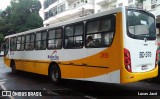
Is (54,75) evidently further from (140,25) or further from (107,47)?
(140,25)

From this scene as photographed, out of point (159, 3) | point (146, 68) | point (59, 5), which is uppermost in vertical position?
point (59, 5)

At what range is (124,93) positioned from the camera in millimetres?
8609

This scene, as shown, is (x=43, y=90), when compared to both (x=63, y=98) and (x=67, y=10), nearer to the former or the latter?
(x=63, y=98)

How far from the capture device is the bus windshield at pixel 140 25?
775 centimetres

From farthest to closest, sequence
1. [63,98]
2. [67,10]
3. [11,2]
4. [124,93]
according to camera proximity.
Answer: [11,2] < [67,10] < [124,93] < [63,98]

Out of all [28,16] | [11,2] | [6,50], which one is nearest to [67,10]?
[28,16]

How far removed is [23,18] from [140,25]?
1545 inches

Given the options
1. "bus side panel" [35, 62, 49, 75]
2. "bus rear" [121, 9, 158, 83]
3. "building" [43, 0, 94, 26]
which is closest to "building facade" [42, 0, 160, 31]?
"building" [43, 0, 94, 26]

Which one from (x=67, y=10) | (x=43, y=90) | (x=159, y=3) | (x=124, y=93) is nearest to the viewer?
(x=124, y=93)

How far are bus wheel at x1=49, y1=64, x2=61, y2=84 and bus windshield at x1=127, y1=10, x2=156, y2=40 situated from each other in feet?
13.9

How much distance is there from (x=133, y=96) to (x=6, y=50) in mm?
11555

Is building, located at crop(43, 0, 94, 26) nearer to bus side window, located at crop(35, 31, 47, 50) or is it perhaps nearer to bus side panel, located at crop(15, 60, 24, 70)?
bus side panel, located at crop(15, 60, 24, 70)

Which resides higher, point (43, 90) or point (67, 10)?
point (67, 10)

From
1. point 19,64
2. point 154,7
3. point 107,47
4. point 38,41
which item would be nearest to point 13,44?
point 19,64
